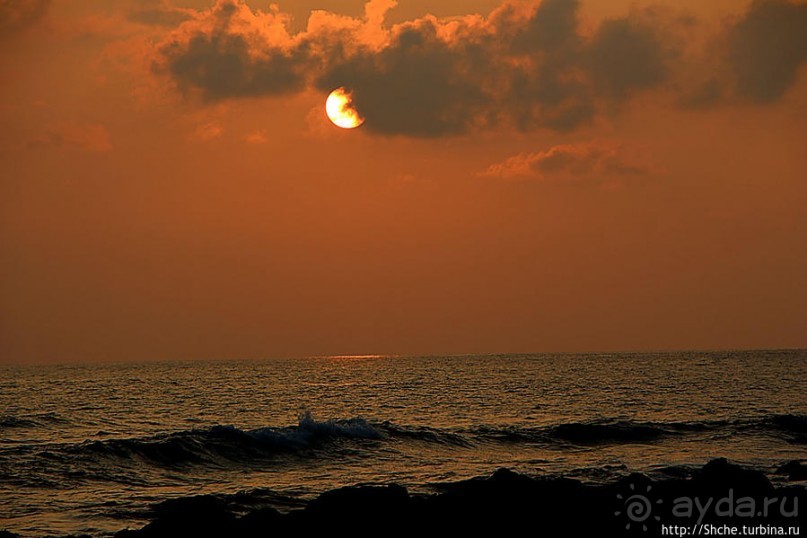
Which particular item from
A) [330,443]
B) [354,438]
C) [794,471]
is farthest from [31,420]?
[794,471]

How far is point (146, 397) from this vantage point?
91500 millimetres

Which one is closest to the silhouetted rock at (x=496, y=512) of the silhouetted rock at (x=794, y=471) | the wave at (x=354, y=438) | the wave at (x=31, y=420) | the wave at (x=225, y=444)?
the silhouetted rock at (x=794, y=471)

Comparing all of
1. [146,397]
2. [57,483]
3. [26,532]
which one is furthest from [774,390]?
[26,532]

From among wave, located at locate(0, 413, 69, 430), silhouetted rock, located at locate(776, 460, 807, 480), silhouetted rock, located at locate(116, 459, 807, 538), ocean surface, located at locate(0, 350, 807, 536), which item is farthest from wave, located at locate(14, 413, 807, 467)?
silhouetted rock, located at locate(116, 459, 807, 538)

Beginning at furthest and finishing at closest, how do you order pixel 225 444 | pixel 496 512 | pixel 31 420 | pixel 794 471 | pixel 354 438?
pixel 31 420 < pixel 354 438 < pixel 225 444 < pixel 794 471 < pixel 496 512

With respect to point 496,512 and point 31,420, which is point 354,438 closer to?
point 31,420

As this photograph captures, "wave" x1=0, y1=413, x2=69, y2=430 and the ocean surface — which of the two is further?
"wave" x1=0, y1=413, x2=69, y2=430

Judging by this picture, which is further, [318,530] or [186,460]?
[186,460]

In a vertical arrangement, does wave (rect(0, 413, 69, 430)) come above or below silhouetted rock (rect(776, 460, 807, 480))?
above

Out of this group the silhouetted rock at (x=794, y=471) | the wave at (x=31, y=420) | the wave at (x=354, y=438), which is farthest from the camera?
the wave at (x=31, y=420)

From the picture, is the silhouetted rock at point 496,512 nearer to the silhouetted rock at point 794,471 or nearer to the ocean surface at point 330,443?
the ocean surface at point 330,443

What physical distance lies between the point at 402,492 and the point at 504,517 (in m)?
2.80

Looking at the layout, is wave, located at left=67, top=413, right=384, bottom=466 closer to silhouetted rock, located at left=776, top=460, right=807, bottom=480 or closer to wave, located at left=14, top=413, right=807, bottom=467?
wave, located at left=14, top=413, right=807, bottom=467

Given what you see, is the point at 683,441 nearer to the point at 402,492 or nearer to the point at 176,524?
the point at 402,492
